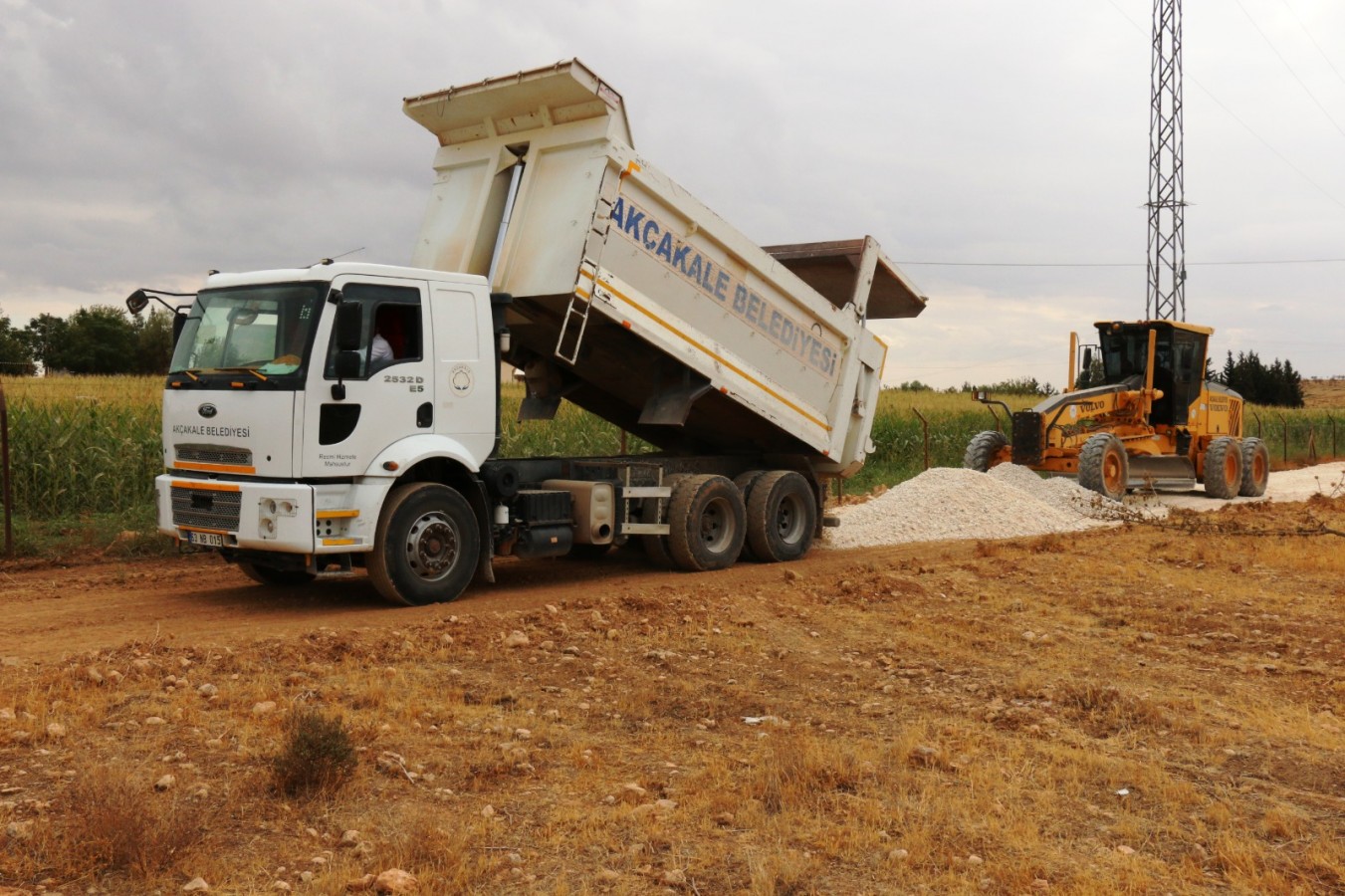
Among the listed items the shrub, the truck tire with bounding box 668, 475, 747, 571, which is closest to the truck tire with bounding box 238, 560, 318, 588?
the truck tire with bounding box 668, 475, 747, 571

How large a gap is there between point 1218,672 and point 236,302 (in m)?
7.87

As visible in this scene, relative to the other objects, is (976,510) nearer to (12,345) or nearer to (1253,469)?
(1253,469)

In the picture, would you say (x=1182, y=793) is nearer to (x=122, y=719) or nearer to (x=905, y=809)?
(x=905, y=809)

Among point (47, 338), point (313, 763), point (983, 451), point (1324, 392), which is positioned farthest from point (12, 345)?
point (1324, 392)

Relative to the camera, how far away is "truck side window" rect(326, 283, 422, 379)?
374 inches

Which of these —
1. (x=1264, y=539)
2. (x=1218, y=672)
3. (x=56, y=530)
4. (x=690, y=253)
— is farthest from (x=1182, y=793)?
(x=56, y=530)

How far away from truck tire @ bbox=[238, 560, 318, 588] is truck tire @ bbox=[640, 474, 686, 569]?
3.34 meters

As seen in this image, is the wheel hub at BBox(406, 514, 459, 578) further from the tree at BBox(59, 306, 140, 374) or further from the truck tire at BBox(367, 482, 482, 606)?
the tree at BBox(59, 306, 140, 374)

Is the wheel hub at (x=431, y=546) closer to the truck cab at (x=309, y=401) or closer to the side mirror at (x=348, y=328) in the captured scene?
the truck cab at (x=309, y=401)

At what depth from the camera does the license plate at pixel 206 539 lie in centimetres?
966

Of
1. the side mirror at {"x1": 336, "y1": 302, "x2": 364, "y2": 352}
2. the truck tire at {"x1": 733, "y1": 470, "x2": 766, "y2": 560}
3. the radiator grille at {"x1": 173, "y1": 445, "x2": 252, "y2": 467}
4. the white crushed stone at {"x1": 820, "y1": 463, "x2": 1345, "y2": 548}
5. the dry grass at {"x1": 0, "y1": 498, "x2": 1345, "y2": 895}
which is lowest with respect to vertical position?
the dry grass at {"x1": 0, "y1": 498, "x2": 1345, "y2": 895}

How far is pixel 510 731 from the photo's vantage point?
6.31 metres

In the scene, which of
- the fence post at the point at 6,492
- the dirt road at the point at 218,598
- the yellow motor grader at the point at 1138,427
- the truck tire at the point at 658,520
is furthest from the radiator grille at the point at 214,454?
the yellow motor grader at the point at 1138,427

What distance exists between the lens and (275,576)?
11.4 m
